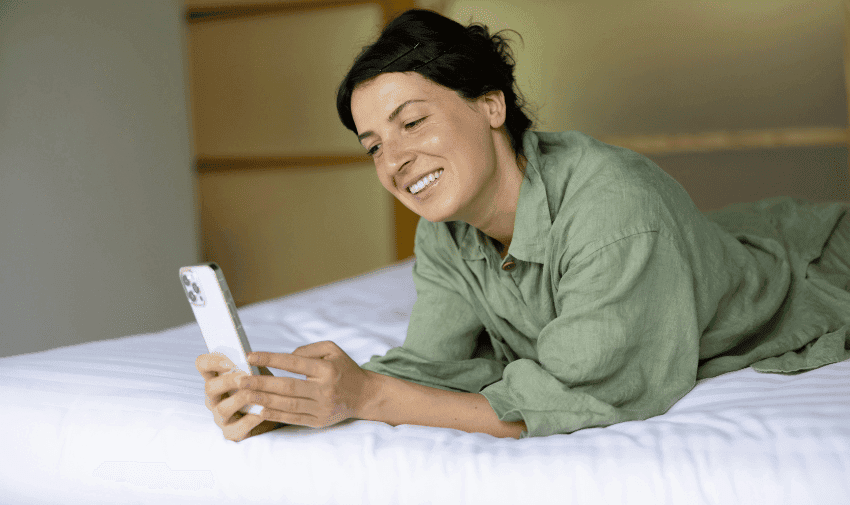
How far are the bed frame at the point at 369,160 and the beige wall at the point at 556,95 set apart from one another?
0.03m

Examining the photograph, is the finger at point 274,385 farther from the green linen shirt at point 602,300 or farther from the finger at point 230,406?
the green linen shirt at point 602,300

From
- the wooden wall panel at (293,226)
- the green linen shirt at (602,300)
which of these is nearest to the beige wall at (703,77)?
the wooden wall panel at (293,226)

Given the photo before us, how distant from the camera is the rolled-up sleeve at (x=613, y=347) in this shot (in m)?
0.79

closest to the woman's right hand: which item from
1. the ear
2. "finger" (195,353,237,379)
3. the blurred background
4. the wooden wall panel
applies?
"finger" (195,353,237,379)

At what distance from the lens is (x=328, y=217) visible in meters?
3.15

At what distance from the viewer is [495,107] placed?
40.3 inches

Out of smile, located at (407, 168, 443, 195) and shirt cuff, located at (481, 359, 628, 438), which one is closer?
shirt cuff, located at (481, 359, 628, 438)

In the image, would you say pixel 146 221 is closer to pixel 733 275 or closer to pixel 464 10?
pixel 464 10

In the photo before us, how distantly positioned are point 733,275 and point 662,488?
0.51m

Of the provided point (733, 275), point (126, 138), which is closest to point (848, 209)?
point (733, 275)

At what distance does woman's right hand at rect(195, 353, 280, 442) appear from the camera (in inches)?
29.7

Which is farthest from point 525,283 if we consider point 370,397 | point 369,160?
point 369,160

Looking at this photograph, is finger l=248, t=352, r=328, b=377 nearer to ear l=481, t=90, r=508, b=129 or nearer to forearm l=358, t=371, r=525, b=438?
forearm l=358, t=371, r=525, b=438

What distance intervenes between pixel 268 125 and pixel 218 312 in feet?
8.23
